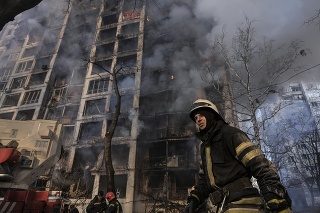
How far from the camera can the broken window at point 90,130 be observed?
29297mm

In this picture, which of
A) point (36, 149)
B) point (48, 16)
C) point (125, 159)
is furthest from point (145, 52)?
point (36, 149)

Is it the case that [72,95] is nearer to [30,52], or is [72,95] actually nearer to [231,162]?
[30,52]

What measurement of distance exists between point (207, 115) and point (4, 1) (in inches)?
136

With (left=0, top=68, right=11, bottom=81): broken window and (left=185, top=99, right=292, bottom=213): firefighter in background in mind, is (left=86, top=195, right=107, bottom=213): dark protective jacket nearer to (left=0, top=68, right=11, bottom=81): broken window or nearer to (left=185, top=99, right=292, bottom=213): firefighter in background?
(left=185, top=99, right=292, bottom=213): firefighter in background

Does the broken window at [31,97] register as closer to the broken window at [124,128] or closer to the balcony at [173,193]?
the broken window at [124,128]

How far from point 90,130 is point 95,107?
345cm

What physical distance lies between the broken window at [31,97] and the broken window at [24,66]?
5.19 metres

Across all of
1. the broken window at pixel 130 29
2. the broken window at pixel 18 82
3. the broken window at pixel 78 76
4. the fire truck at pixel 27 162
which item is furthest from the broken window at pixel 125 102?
the fire truck at pixel 27 162

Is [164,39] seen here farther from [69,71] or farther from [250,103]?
[250,103]

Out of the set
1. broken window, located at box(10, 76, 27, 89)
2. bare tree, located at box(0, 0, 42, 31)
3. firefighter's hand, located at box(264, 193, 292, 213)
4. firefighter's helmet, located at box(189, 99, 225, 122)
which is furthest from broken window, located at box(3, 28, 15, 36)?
firefighter's hand, located at box(264, 193, 292, 213)

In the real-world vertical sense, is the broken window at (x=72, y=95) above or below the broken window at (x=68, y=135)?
above

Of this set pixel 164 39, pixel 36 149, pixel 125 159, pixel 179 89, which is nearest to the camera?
pixel 36 149

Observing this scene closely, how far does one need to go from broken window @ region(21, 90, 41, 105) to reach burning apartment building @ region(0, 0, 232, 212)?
0.18m

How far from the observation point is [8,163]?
5781 millimetres
